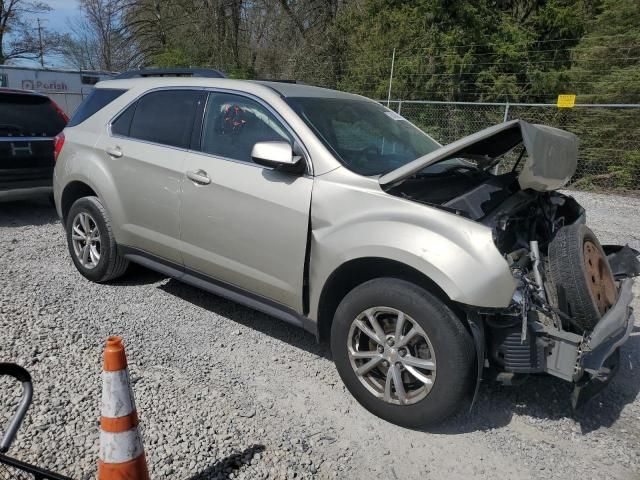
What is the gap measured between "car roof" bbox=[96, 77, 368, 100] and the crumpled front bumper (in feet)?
7.77

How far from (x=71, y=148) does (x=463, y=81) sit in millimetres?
→ 12039

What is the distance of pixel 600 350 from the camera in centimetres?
265

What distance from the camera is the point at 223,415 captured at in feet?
9.68

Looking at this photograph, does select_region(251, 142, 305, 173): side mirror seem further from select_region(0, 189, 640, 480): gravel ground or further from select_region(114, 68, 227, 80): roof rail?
select_region(114, 68, 227, 80): roof rail

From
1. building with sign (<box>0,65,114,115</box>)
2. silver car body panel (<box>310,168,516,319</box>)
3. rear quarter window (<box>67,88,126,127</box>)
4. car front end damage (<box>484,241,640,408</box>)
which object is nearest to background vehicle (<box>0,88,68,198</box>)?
rear quarter window (<box>67,88,126,127</box>)

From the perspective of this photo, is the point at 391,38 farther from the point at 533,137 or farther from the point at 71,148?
the point at 533,137

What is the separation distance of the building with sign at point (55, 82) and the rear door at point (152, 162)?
45.3ft

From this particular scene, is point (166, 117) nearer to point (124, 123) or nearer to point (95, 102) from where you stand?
point (124, 123)

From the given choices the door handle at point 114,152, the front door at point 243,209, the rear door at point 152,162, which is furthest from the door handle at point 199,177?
the door handle at point 114,152

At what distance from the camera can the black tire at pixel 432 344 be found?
2.65 metres

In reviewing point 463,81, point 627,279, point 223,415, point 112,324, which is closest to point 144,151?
point 112,324

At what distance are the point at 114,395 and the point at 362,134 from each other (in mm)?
2429

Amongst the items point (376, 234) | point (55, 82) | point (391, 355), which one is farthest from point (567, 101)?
point (55, 82)

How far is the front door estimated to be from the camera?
3.24 meters
